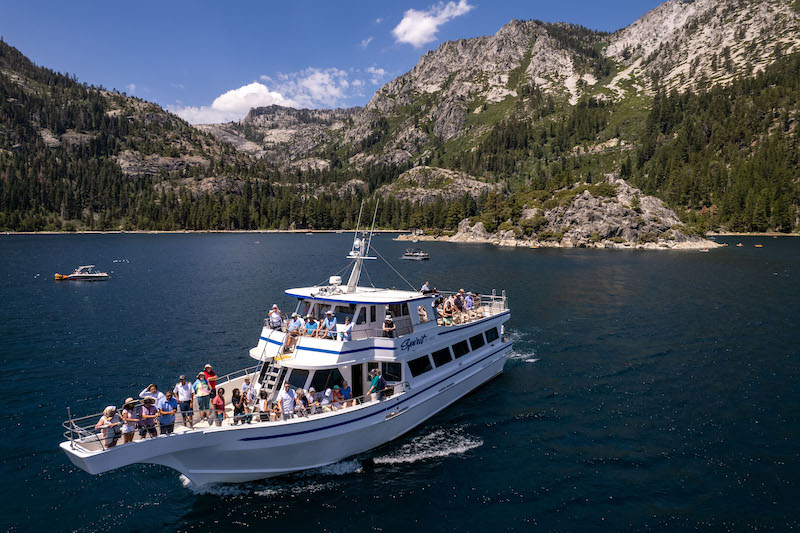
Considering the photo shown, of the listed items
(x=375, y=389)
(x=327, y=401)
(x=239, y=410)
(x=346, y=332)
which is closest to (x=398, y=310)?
(x=346, y=332)

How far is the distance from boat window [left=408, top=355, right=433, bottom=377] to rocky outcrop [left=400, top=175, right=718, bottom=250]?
405 feet

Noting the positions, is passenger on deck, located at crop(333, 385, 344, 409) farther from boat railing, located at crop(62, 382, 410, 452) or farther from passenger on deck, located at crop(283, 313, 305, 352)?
passenger on deck, located at crop(283, 313, 305, 352)

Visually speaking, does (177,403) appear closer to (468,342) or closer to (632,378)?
(468,342)

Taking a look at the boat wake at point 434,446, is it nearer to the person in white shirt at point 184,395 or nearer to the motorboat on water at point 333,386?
the motorboat on water at point 333,386

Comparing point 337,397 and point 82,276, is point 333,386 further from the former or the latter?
point 82,276

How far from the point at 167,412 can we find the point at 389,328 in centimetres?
881

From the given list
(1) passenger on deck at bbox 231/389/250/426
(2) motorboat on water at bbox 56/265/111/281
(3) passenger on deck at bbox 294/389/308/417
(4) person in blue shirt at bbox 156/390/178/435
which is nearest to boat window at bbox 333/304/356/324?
(3) passenger on deck at bbox 294/389/308/417

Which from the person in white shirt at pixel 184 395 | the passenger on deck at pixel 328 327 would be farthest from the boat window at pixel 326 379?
the person in white shirt at pixel 184 395

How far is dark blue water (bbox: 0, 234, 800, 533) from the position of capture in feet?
49.6

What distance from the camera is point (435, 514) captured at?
1517 centimetres

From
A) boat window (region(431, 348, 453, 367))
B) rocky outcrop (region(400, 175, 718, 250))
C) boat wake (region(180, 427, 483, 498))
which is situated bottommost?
boat wake (region(180, 427, 483, 498))

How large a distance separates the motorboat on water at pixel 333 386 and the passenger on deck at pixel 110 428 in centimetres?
14

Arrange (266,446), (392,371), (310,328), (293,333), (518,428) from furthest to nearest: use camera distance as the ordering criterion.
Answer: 1. (518,428)
2. (392,371)
3. (310,328)
4. (293,333)
5. (266,446)

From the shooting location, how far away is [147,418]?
13.9 m
